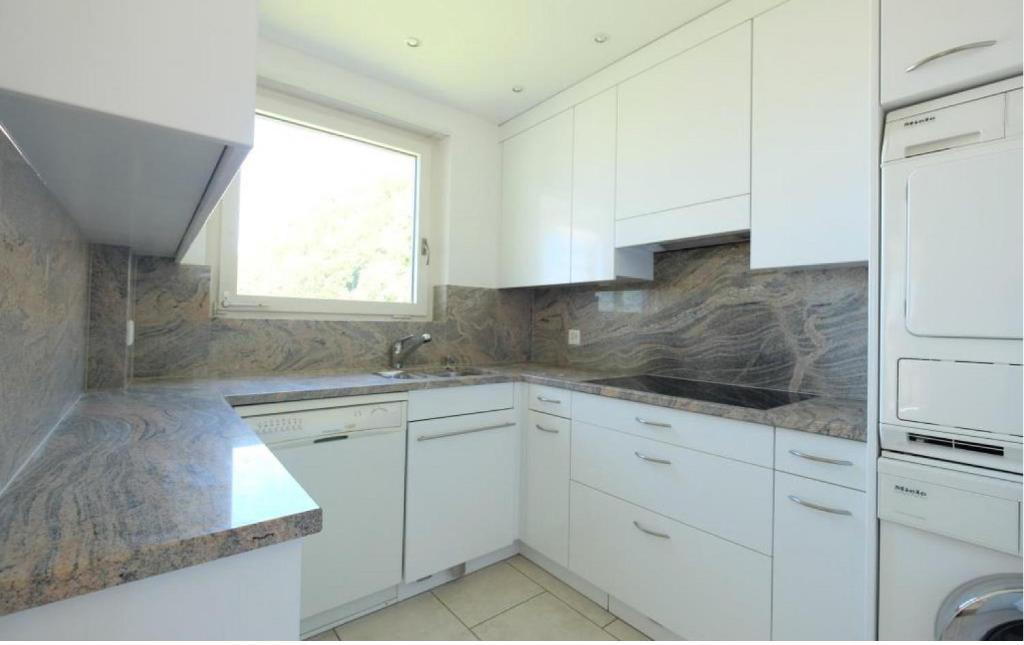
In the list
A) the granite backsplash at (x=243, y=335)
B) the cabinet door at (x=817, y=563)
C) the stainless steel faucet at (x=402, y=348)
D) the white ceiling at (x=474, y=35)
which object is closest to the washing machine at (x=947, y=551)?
the cabinet door at (x=817, y=563)

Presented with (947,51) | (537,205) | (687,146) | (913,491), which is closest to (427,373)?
(537,205)

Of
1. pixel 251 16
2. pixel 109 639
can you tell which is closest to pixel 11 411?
pixel 109 639

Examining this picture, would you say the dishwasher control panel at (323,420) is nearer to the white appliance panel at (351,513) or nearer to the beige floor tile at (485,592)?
the white appliance panel at (351,513)

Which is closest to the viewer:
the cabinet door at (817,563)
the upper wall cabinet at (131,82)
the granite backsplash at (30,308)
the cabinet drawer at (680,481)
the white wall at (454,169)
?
the upper wall cabinet at (131,82)

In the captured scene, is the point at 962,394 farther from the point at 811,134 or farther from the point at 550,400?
the point at 550,400

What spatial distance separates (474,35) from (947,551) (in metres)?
2.31

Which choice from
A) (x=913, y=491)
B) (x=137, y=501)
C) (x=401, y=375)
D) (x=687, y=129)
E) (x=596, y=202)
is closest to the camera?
(x=137, y=501)

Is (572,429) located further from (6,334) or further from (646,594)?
(6,334)

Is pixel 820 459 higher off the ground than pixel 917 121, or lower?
lower

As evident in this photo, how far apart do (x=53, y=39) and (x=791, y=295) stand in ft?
7.31

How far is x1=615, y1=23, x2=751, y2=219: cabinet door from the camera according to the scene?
1.79 m

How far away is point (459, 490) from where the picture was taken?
2.08 metres

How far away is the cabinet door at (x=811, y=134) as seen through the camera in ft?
4.87

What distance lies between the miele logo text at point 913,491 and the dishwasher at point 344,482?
1.59 meters
